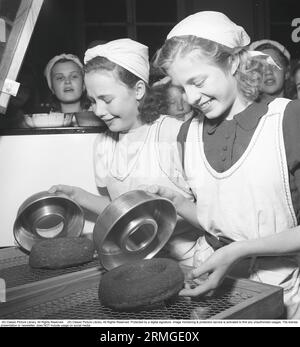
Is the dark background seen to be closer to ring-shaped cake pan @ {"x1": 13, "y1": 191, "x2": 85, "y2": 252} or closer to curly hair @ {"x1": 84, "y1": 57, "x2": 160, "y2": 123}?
curly hair @ {"x1": 84, "y1": 57, "x2": 160, "y2": 123}

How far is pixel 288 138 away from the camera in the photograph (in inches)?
38.8

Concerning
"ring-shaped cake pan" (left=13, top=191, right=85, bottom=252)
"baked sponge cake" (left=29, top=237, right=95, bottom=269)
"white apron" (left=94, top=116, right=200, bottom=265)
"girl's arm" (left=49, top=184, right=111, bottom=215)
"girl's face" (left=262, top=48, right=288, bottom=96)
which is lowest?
"baked sponge cake" (left=29, top=237, right=95, bottom=269)

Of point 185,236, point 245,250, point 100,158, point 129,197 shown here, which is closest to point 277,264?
point 245,250

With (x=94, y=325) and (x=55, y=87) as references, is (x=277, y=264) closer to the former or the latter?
(x=94, y=325)

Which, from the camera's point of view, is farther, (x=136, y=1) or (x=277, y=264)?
(x=136, y=1)

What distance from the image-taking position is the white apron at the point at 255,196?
1.00 meters

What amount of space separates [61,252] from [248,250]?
1.59 ft

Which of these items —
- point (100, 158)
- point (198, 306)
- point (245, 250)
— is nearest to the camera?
point (198, 306)

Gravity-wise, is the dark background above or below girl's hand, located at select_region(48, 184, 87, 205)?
above

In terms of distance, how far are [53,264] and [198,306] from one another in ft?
1.24

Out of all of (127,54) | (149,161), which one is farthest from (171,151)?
(127,54)

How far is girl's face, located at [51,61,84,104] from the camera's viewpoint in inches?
43.8

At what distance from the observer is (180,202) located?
1.12 meters

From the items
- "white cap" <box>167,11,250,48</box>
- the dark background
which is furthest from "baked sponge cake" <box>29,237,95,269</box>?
"white cap" <box>167,11,250,48</box>
